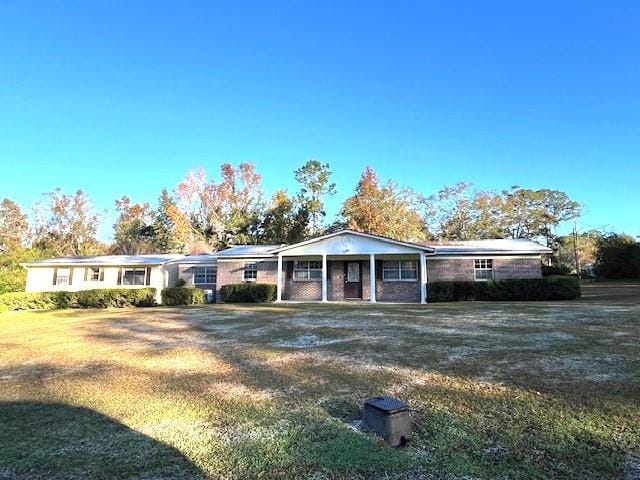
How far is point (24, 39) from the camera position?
17609 mm

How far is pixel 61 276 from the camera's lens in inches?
1127

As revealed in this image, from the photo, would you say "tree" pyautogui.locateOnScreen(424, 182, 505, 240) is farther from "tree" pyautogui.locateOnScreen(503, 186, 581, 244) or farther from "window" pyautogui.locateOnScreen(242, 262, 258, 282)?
"window" pyautogui.locateOnScreen(242, 262, 258, 282)

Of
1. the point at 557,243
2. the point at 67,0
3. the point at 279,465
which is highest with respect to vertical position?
the point at 67,0

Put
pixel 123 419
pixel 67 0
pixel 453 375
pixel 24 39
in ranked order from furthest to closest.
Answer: pixel 24 39, pixel 67 0, pixel 453 375, pixel 123 419

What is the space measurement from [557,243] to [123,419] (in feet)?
194

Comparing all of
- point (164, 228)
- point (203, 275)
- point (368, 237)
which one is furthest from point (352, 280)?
point (164, 228)

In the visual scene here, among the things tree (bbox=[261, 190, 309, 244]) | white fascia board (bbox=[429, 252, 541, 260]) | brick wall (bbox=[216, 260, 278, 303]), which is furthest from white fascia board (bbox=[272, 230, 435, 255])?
tree (bbox=[261, 190, 309, 244])

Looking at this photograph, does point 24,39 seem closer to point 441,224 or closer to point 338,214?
point 338,214

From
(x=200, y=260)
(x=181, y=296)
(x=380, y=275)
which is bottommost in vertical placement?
(x=181, y=296)

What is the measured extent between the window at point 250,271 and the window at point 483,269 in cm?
1194

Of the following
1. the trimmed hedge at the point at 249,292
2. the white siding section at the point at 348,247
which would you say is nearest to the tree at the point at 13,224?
the trimmed hedge at the point at 249,292

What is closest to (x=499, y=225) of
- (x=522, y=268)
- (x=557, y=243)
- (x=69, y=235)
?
(x=557, y=243)

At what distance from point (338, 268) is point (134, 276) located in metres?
13.5

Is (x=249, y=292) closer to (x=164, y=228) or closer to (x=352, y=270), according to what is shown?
(x=352, y=270)
